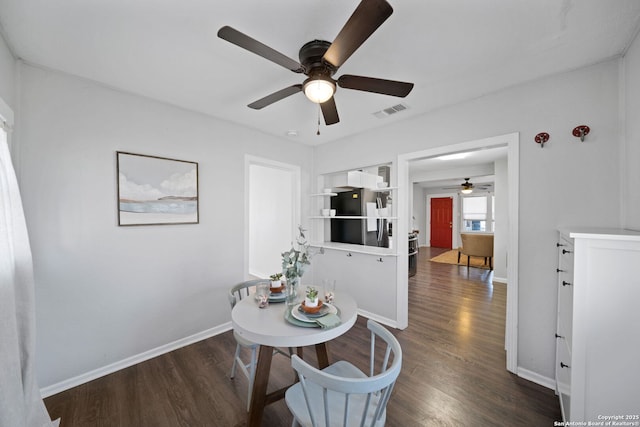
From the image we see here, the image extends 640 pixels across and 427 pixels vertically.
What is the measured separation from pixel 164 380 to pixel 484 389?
265 centimetres

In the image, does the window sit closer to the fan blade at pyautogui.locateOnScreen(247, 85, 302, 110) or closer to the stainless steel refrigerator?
the stainless steel refrigerator

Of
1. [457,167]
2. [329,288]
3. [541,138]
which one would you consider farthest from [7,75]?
[457,167]

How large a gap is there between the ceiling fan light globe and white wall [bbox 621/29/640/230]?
194 cm

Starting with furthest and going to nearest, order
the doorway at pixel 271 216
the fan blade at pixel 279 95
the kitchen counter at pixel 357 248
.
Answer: the doorway at pixel 271 216 < the kitchen counter at pixel 357 248 < the fan blade at pixel 279 95

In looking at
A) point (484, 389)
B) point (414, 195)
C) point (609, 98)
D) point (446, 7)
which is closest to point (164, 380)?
point (484, 389)

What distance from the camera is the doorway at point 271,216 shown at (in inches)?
154

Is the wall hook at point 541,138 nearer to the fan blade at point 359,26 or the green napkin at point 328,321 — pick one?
the fan blade at point 359,26

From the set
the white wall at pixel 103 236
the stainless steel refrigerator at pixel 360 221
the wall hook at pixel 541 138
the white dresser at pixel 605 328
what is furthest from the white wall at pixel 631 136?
the white wall at pixel 103 236

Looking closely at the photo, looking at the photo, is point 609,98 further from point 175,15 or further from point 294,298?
point 175,15

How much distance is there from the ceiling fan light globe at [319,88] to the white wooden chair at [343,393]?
1.45m

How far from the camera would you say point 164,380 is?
206cm

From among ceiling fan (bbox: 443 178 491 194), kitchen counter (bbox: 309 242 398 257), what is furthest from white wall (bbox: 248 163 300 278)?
ceiling fan (bbox: 443 178 491 194)

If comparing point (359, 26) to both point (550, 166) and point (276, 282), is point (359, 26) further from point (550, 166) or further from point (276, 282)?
point (550, 166)

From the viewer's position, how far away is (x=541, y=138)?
6.63 feet
